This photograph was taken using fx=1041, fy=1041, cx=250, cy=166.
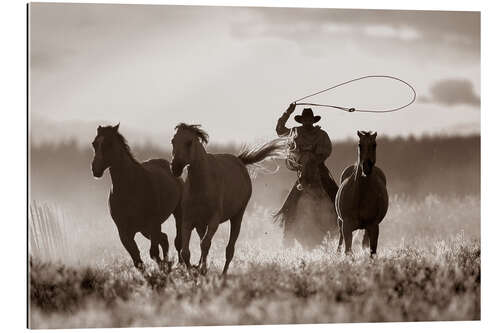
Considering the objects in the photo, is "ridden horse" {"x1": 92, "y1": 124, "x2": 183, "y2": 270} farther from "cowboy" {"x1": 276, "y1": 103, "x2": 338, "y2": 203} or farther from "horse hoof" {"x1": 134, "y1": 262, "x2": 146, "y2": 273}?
"cowboy" {"x1": 276, "y1": 103, "x2": 338, "y2": 203}

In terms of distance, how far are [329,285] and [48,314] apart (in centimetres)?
202

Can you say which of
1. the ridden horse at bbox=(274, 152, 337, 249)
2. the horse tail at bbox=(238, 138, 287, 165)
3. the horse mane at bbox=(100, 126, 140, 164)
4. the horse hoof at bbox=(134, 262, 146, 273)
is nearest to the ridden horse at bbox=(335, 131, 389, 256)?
the ridden horse at bbox=(274, 152, 337, 249)

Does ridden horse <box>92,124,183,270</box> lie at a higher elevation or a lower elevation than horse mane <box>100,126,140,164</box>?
lower

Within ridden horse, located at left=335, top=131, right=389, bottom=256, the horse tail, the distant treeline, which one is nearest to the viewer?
the distant treeline

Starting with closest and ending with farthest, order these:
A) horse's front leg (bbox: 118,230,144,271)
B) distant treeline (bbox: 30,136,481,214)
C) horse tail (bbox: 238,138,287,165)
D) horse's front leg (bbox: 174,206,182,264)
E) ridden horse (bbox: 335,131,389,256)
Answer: distant treeline (bbox: 30,136,481,214) → horse's front leg (bbox: 118,230,144,271) → horse's front leg (bbox: 174,206,182,264) → horse tail (bbox: 238,138,287,165) → ridden horse (bbox: 335,131,389,256)

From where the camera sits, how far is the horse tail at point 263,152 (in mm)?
7609

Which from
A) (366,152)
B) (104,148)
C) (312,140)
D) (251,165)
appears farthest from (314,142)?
(104,148)

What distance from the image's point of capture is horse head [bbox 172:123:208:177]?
743 cm

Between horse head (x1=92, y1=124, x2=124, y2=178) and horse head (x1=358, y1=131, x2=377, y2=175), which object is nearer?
horse head (x1=92, y1=124, x2=124, y2=178)

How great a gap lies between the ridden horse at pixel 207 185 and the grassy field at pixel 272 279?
0.08m

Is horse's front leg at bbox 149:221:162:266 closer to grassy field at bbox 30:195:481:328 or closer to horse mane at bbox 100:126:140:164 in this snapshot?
grassy field at bbox 30:195:481:328

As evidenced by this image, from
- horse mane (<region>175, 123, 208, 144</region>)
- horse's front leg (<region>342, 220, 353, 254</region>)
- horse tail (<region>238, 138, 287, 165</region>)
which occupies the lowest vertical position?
horse's front leg (<region>342, 220, 353, 254</region>)

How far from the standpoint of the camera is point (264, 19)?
Result: 7629 mm

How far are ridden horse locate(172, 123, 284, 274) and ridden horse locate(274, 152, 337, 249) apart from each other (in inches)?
11.1
